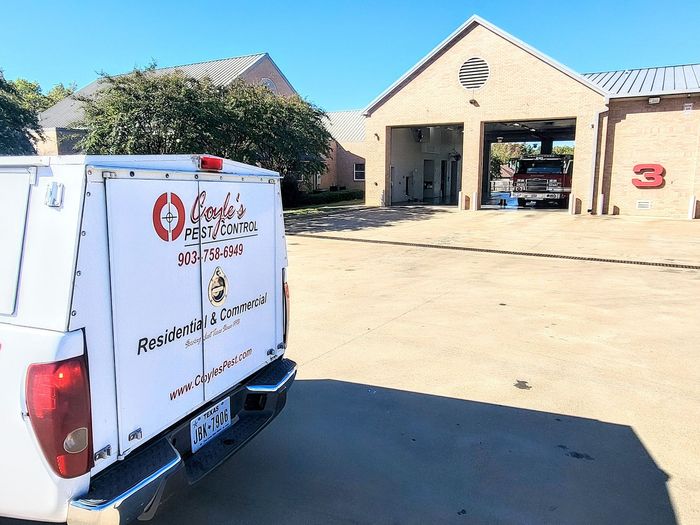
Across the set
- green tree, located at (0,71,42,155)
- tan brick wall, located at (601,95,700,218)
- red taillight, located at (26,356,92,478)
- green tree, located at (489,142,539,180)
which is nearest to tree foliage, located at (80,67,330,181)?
green tree, located at (0,71,42,155)

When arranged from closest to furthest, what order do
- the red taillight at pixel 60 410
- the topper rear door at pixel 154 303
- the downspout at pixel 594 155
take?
the red taillight at pixel 60 410 → the topper rear door at pixel 154 303 → the downspout at pixel 594 155

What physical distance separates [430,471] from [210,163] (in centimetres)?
249

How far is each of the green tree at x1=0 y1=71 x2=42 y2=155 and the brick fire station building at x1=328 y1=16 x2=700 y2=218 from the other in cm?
1671

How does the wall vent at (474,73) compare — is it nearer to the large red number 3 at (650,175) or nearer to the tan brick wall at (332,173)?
the large red number 3 at (650,175)

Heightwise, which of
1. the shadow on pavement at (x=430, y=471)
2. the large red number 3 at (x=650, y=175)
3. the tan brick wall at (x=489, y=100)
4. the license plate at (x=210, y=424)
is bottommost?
the shadow on pavement at (x=430, y=471)

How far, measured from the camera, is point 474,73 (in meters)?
25.9

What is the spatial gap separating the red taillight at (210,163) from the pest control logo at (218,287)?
0.58 m

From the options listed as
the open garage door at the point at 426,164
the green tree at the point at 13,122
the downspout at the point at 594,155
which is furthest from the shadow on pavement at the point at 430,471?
the open garage door at the point at 426,164

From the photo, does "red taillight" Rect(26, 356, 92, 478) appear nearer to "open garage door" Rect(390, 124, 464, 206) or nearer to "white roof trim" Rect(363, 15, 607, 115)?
"white roof trim" Rect(363, 15, 607, 115)

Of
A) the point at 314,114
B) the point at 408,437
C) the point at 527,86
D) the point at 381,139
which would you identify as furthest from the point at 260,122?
the point at 408,437

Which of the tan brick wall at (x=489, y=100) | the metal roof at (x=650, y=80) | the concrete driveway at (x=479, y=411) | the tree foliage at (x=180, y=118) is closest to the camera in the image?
the concrete driveway at (x=479, y=411)

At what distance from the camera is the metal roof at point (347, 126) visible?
41.0 metres

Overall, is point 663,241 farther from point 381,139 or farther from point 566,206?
point 381,139

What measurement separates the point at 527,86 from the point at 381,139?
27.2ft
